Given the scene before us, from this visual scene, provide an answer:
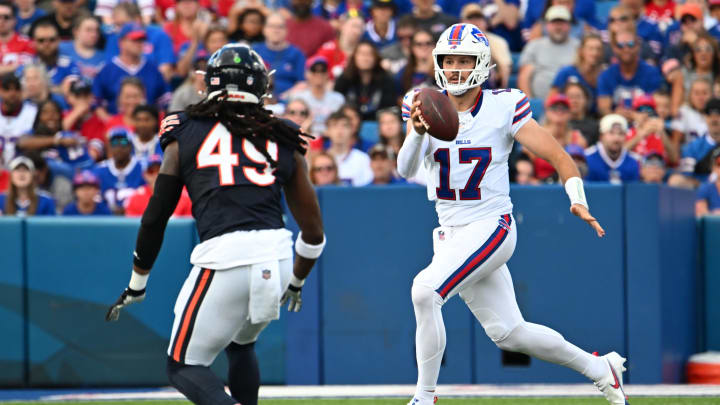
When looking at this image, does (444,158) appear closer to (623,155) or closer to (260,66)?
(260,66)

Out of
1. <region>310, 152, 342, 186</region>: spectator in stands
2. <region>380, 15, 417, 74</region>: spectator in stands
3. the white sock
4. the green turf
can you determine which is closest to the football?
the white sock

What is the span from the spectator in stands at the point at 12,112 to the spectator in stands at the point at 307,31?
2899 millimetres

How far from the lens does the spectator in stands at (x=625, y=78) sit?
Result: 10289mm

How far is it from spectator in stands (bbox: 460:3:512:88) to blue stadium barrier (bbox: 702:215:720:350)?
2597 mm

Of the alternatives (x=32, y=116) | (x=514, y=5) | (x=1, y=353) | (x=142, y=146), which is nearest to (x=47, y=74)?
(x=32, y=116)

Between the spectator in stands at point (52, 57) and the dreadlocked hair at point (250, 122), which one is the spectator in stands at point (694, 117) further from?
the dreadlocked hair at point (250, 122)

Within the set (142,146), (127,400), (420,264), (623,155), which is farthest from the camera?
(142,146)

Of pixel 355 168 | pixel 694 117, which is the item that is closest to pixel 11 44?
pixel 355 168

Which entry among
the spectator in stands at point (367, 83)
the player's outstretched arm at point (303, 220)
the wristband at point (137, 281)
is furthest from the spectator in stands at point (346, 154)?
the wristband at point (137, 281)

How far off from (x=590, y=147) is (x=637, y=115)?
622 mm

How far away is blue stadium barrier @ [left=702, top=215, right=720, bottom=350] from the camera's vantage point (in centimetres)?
805

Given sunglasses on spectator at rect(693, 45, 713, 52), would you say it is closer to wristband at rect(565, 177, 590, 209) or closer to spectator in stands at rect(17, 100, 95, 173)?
spectator in stands at rect(17, 100, 95, 173)

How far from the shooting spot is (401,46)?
35.8 ft

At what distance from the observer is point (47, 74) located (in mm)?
11062
